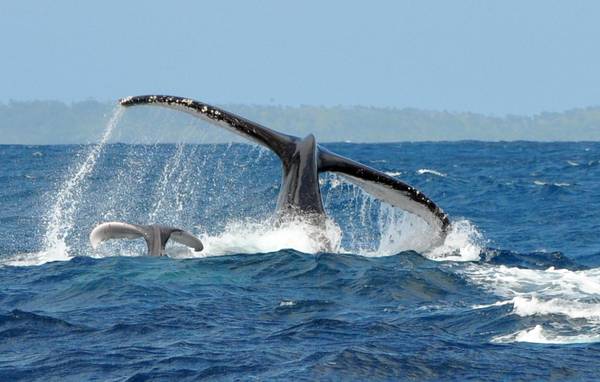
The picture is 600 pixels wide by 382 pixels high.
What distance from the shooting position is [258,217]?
3088 cm

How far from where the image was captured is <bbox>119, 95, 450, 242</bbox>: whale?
667 inches

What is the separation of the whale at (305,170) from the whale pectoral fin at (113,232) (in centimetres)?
174

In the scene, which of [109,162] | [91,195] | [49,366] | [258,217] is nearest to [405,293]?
[49,366]

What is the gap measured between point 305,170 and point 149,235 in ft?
8.16

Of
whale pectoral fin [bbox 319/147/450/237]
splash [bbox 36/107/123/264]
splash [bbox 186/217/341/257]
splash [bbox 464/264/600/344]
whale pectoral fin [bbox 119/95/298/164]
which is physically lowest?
splash [bbox 36/107/123/264]

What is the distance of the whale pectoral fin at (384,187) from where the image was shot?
17.0 m

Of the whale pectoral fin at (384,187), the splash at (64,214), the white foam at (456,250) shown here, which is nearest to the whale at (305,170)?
the whale pectoral fin at (384,187)

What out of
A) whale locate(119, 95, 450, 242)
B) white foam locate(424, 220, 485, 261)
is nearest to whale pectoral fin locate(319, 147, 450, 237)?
whale locate(119, 95, 450, 242)

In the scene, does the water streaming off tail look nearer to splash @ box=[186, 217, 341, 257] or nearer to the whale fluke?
splash @ box=[186, 217, 341, 257]

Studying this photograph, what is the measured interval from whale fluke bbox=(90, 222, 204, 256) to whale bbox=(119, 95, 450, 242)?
141 centimetres

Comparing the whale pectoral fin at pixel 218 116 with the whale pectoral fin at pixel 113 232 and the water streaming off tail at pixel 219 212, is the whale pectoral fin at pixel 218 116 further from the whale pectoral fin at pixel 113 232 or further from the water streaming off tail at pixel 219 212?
the whale pectoral fin at pixel 113 232

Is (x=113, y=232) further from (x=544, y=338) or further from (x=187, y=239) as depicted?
(x=544, y=338)

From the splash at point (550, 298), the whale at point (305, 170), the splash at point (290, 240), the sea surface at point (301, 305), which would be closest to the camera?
the sea surface at point (301, 305)

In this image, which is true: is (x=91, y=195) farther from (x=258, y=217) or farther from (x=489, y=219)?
(x=489, y=219)
